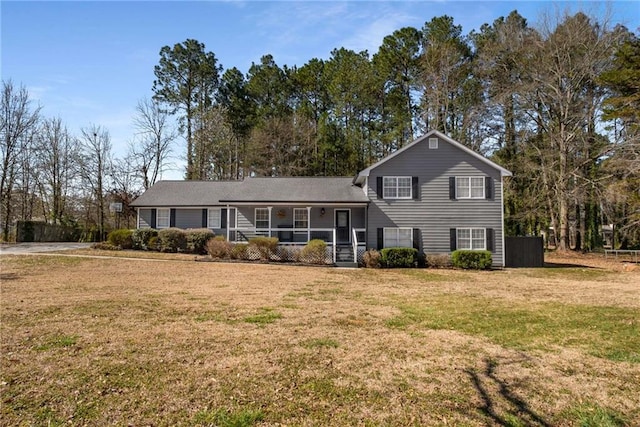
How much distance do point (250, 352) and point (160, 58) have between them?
35.9 meters

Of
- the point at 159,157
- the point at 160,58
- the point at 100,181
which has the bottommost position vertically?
the point at 100,181

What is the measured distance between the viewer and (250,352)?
524cm

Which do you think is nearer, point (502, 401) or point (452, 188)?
point (502, 401)

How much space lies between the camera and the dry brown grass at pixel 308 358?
3662 millimetres

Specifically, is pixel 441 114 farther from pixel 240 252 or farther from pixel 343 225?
pixel 240 252

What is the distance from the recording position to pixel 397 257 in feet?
57.6

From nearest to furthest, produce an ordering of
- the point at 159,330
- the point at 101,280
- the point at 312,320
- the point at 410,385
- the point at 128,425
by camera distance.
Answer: the point at 128,425 < the point at 410,385 < the point at 159,330 < the point at 312,320 < the point at 101,280

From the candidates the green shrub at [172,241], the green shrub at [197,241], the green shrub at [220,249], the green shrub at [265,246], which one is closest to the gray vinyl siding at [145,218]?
the green shrub at [172,241]

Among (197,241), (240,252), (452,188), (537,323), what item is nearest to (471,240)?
(452,188)

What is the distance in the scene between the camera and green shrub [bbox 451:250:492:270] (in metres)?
17.4

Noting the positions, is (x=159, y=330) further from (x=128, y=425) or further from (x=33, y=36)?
(x=33, y=36)

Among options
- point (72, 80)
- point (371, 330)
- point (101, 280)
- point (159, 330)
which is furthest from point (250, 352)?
point (72, 80)

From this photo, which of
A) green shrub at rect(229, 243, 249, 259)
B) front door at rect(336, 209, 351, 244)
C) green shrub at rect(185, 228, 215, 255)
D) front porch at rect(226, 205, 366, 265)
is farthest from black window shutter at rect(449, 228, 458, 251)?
green shrub at rect(185, 228, 215, 255)

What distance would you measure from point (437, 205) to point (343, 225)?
16.7ft
